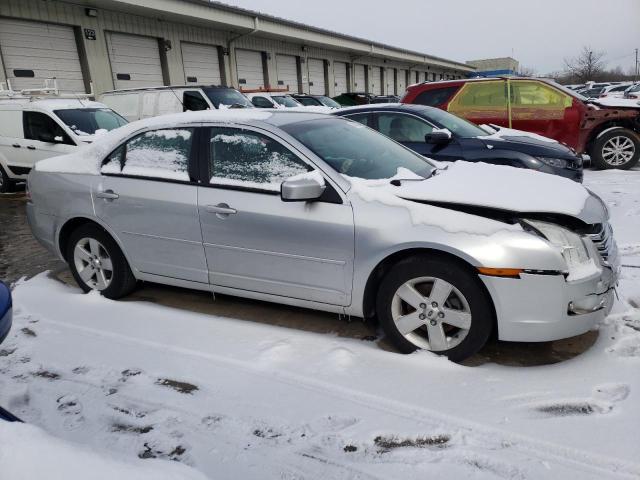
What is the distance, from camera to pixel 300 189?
10.0 ft

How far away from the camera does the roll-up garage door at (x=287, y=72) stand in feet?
78.7

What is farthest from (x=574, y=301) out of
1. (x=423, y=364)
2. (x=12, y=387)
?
(x=12, y=387)

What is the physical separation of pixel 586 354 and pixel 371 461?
1.64 meters

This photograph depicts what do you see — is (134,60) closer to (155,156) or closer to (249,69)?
(249,69)

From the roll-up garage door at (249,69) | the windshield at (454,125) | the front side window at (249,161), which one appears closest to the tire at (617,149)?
the windshield at (454,125)

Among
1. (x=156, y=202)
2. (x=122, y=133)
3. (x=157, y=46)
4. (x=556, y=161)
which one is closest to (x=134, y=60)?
(x=157, y=46)

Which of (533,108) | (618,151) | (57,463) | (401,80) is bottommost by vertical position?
(57,463)

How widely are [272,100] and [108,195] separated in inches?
470

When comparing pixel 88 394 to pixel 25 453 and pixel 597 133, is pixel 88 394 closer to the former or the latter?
pixel 25 453

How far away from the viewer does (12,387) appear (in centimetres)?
298

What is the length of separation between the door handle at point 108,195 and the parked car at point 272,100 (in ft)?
36.6

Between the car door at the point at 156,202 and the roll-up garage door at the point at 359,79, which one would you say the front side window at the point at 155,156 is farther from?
the roll-up garage door at the point at 359,79

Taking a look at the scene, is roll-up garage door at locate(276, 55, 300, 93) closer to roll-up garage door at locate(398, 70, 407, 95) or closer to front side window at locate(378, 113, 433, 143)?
roll-up garage door at locate(398, 70, 407, 95)

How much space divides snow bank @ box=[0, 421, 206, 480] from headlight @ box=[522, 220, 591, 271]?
218 cm
